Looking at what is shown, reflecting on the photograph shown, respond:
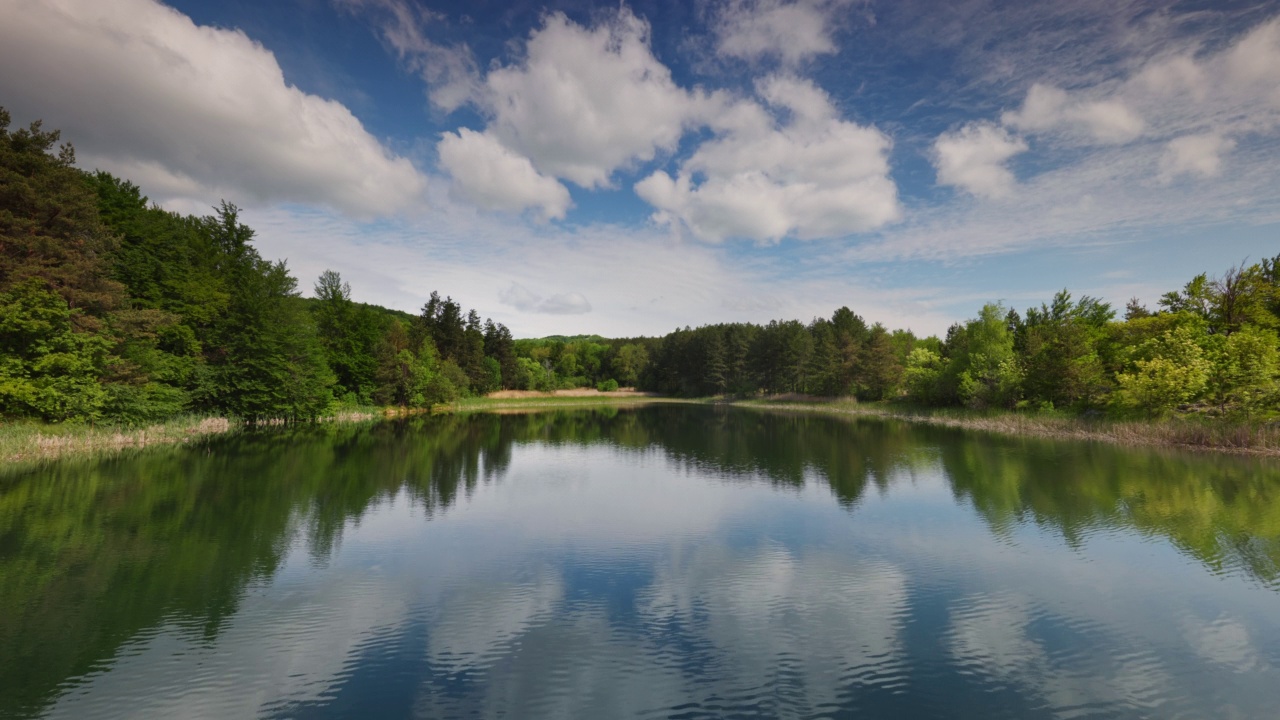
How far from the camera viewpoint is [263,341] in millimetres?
39844

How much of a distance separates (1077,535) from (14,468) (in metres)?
36.0

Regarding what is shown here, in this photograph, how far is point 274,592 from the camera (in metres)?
10.4

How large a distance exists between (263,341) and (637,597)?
133 feet

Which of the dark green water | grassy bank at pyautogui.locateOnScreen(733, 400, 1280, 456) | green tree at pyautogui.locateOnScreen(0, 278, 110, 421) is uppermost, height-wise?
green tree at pyautogui.locateOnScreen(0, 278, 110, 421)

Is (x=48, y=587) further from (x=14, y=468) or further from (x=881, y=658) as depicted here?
(x=14, y=468)

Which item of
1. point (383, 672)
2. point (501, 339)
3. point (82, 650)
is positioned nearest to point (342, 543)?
point (82, 650)

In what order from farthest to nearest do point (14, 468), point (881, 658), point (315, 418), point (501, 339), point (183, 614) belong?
point (501, 339)
point (315, 418)
point (14, 468)
point (183, 614)
point (881, 658)

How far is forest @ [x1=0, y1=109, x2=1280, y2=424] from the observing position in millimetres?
25531

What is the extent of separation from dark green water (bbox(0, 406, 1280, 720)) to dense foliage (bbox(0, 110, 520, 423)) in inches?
333

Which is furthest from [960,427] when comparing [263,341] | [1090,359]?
[263,341]

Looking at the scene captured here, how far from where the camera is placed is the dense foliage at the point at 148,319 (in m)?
25.0

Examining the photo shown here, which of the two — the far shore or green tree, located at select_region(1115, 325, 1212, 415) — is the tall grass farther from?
green tree, located at select_region(1115, 325, 1212, 415)

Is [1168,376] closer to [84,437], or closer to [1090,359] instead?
[1090,359]

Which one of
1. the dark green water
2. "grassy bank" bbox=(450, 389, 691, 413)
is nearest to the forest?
"grassy bank" bbox=(450, 389, 691, 413)
